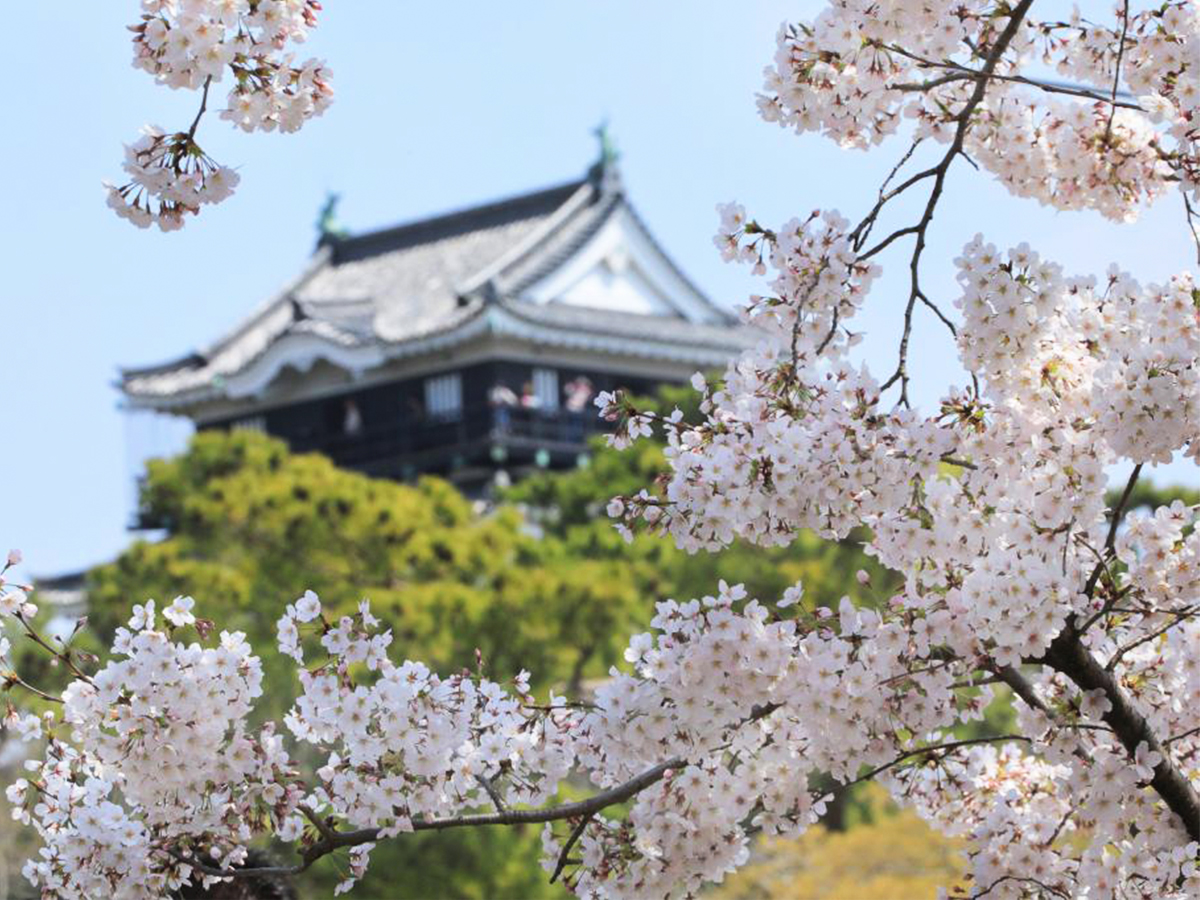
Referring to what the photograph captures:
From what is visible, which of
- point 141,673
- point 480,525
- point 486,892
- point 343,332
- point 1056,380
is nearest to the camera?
point 141,673

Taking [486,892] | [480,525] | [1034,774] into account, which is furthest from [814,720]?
[480,525]

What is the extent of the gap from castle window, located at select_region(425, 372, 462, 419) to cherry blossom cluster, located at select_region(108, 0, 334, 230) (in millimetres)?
25286

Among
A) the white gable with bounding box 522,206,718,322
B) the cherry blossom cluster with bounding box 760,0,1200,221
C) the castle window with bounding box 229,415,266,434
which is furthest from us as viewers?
the castle window with bounding box 229,415,266,434

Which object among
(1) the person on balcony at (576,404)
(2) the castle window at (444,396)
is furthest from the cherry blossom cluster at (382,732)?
(2) the castle window at (444,396)

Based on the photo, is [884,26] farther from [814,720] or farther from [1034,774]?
[1034,774]

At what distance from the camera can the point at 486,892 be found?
675 inches

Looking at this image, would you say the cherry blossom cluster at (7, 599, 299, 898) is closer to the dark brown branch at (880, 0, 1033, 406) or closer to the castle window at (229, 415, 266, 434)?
the dark brown branch at (880, 0, 1033, 406)

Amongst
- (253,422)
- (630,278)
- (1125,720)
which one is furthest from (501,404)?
(1125,720)

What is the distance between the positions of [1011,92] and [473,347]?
934 inches

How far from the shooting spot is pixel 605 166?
106ft

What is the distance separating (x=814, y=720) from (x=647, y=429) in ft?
2.42

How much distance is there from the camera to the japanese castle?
2919 cm

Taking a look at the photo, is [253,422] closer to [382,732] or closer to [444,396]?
[444,396]

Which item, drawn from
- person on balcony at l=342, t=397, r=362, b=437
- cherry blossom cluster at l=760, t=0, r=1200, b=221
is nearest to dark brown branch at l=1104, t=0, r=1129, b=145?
cherry blossom cluster at l=760, t=0, r=1200, b=221
